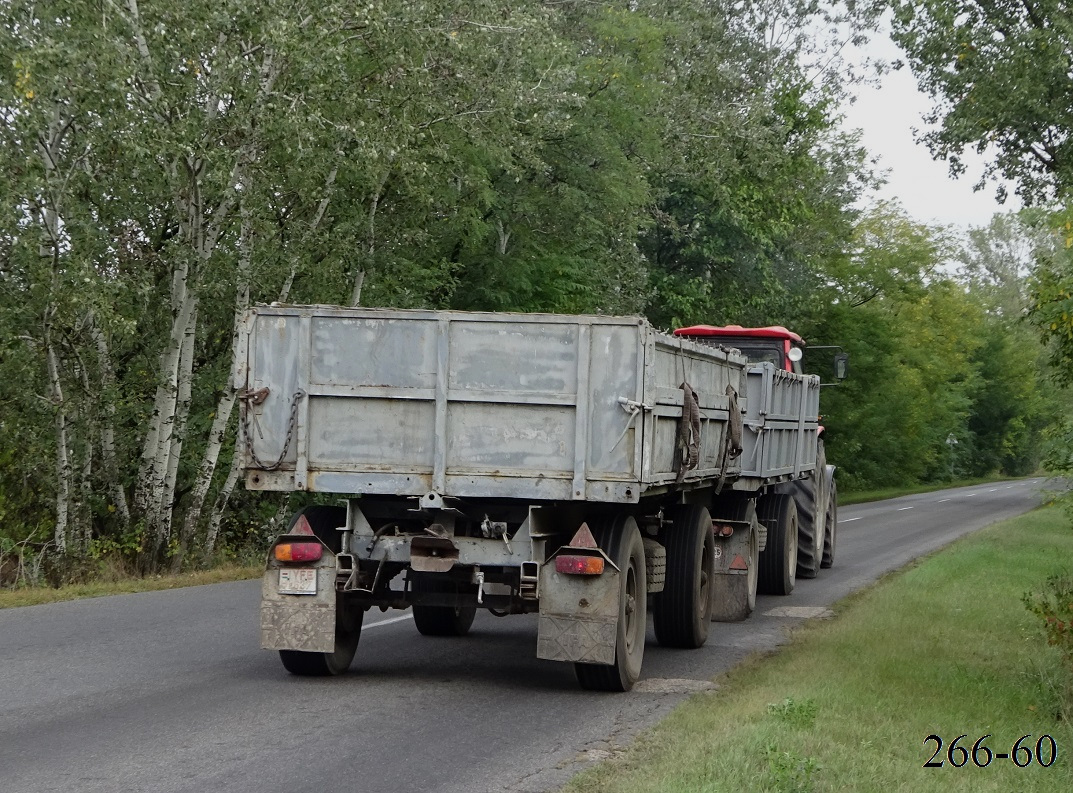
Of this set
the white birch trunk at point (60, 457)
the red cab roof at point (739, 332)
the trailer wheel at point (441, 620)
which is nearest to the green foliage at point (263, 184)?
the white birch trunk at point (60, 457)

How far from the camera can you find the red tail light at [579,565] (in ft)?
29.4

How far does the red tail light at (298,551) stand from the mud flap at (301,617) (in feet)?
0.37

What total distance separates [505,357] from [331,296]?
12.2 m

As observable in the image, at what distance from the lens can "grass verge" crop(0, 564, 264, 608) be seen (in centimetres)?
1390

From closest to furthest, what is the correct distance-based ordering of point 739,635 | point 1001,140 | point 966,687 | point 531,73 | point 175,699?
1. point 175,699
2. point 966,687
3. point 739,635
4. point 531,73
5. point 1001,140

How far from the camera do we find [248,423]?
9.17 metres

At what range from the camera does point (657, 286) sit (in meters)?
34.6

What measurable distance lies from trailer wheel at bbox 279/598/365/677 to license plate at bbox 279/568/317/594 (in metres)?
0.40

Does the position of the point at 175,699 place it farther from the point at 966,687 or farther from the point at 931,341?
the point at 931,341

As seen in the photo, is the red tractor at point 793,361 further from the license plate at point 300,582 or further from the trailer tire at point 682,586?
the license plate at point 300,582

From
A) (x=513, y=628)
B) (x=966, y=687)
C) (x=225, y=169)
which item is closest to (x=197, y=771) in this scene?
(x=966, y=687)

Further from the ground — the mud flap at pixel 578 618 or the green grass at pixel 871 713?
the mud flap at pixel 578 618

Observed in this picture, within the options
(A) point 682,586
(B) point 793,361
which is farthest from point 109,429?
(A) point 682,586

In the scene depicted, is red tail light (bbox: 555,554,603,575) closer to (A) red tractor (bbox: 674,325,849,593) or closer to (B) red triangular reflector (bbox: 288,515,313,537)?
(B) red triangular reflector (bbox: 288,515,313,537)
